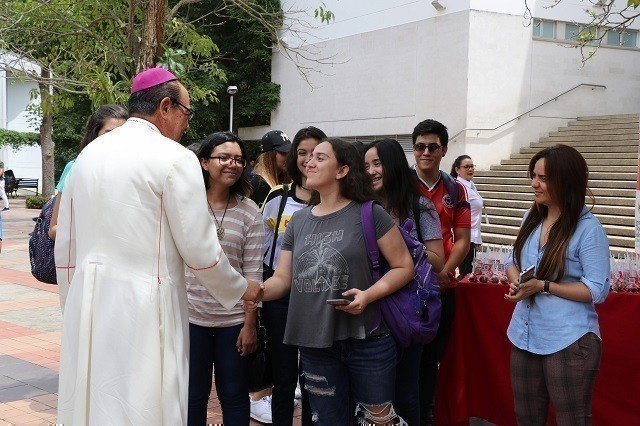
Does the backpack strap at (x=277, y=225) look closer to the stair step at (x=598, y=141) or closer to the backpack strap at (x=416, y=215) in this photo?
the backpack strap at (x=416, y=215)

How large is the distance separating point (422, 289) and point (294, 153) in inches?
51.3

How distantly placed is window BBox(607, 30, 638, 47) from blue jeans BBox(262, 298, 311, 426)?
66.7ft

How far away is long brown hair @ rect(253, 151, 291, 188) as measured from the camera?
17.3 feet

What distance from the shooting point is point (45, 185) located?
28484 millimetres

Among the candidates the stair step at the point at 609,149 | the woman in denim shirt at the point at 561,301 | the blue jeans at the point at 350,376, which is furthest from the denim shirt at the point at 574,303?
the stair step at the point at 609,149

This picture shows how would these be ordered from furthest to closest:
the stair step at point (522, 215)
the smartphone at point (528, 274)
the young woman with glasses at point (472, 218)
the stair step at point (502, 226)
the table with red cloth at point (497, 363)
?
1. the stair step at point (502, 226)
2. the stair step at point (522, 215)
3. the young woman with glasses at point (472, 218)
4. the table with red cloth at point (497, 363)
5. the smartphone at point (528, 274)

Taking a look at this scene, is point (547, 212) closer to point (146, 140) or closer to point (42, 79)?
point (146, 140)

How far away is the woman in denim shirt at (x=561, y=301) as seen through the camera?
3.62 meters

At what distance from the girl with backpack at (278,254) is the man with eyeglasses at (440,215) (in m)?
0.67

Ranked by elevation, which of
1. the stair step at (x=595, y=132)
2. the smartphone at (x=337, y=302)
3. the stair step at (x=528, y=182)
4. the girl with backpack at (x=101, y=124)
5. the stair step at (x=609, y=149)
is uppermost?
the stair step at (x=595, y=132)

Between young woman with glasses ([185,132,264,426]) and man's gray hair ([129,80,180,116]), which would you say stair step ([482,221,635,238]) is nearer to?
young woman with glasses ([185,132,264,426])

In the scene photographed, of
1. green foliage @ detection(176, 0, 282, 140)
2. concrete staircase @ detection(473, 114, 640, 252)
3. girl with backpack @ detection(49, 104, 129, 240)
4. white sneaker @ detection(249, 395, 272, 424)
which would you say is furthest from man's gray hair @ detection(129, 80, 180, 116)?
green foliage @ detection(176, 0, 282, 140)

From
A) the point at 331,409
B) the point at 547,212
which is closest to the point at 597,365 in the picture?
the point at 547,212

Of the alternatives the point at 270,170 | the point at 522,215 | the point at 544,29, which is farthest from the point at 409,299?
the point at 544,29
